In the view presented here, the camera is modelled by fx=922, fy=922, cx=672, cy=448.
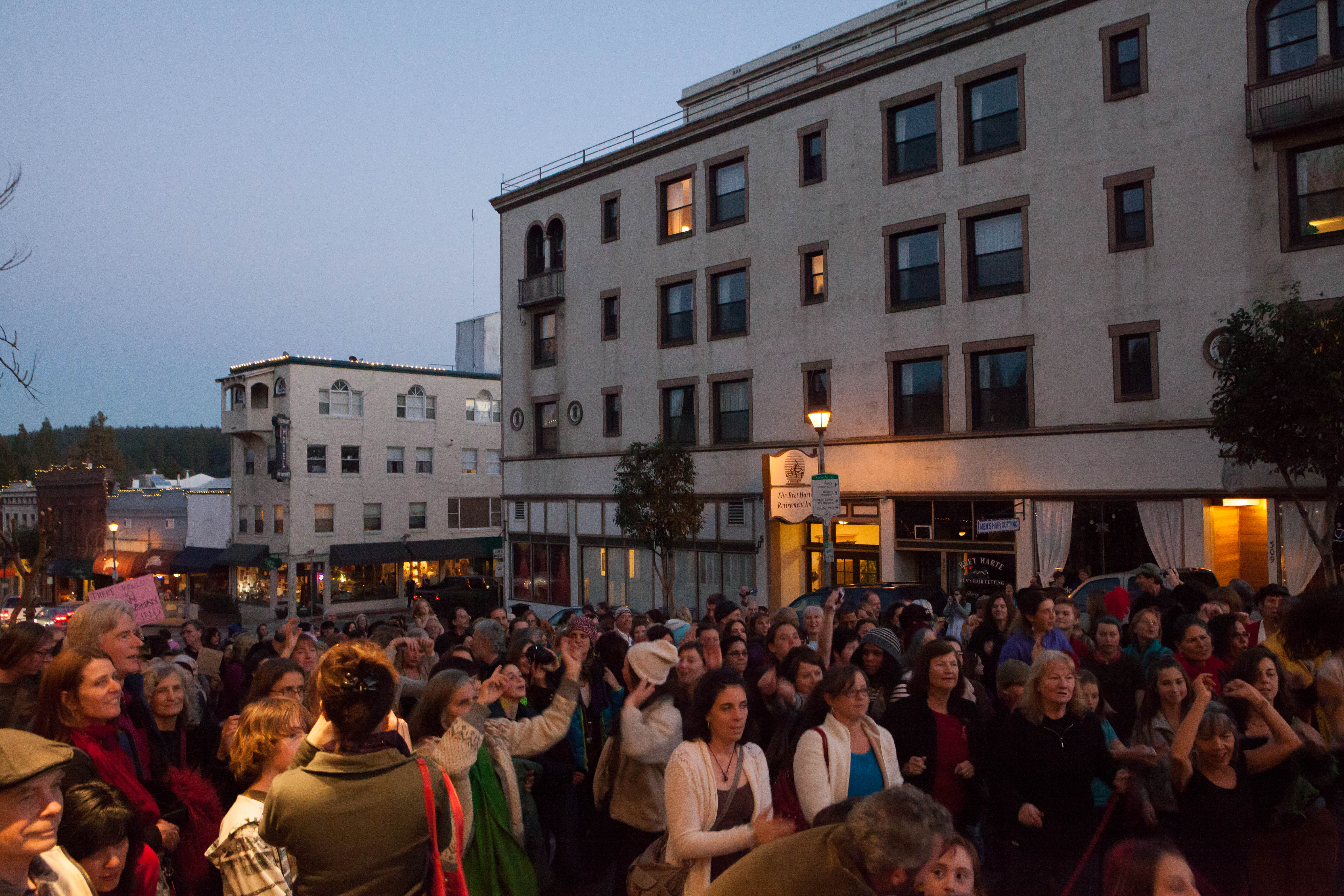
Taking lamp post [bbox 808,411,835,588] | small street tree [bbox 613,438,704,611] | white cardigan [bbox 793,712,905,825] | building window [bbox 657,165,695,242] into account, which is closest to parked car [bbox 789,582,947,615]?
lamp post [bbox 808,411,835,588]

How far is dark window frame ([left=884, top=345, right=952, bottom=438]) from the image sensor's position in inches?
935

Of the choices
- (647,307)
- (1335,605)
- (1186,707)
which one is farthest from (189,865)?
(647,307)

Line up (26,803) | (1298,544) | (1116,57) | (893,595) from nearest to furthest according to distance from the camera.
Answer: (26,803) < (893,595) < (1298,544) < (1116,57)

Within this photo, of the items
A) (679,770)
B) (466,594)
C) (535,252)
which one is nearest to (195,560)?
(466,594)

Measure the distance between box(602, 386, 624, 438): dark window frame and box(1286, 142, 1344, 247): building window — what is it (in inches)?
767

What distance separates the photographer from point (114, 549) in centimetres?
4916

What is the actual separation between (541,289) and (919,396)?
15948 millimetres

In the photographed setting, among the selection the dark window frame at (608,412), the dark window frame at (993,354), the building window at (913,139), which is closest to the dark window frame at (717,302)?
the dark window frame at (608,412)

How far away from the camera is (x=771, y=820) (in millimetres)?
4172

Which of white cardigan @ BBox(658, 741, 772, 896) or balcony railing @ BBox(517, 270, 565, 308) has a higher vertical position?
balcony railing @ BBox(517, 270, 565, 308)

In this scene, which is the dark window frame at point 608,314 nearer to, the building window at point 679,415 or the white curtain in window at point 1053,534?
the building window at point 679,415

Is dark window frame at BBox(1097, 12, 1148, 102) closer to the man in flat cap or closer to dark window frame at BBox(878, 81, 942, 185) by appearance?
dark window frame at BBox(878, 81, 942, 185)

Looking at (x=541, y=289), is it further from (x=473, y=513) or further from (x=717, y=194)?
(x=473, y=513)

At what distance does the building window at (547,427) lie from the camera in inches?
1353
